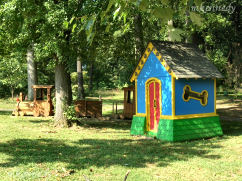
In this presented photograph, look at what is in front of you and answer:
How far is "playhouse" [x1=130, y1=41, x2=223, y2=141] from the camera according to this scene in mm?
11602

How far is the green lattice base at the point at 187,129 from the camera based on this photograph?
37.2 feet

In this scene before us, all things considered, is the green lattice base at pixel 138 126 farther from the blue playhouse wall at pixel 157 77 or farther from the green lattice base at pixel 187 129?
the green lattice base at pixel 187 129

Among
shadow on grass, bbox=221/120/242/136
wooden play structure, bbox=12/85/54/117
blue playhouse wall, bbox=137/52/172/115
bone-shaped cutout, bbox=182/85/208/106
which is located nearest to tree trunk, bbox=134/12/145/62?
blue playhouse wall, bbox=137/52/172/115

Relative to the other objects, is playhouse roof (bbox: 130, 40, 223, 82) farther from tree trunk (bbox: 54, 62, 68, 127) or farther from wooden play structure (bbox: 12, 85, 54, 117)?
wooden play structure (bbox: 12, 85, 54, 117)

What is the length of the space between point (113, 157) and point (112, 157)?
0.10 feet

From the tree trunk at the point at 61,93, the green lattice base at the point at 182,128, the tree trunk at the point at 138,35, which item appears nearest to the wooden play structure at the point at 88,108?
the tree trunk at the point at 138,35

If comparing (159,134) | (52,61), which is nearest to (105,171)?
(159,134)

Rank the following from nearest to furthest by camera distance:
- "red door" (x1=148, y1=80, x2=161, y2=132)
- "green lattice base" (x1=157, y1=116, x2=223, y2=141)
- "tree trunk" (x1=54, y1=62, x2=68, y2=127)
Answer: "green lattice base" (x1=157, y1=116, x2=223, y2=141) → "red door" (x1=148, y1=80, x2=161, y2=132) → "tree trunk" (x1=54, y1=62, x2=68, y2=127)

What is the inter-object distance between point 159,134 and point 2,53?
12660 millimetres

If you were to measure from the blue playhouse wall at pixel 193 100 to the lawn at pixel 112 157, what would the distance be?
4.24 feet

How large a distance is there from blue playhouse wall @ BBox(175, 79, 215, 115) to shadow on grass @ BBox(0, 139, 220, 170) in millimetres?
1397

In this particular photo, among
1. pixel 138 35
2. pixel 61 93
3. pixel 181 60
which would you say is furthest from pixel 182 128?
pixel 138 35

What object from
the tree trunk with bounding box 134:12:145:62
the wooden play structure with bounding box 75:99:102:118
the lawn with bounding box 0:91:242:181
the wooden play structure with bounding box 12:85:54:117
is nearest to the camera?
the lawn with bounding box 0:91:242:181

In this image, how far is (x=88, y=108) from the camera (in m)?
20.4
